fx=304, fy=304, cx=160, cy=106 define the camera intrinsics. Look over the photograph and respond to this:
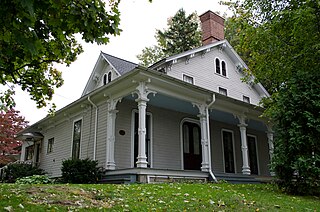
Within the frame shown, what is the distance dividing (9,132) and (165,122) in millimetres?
16516

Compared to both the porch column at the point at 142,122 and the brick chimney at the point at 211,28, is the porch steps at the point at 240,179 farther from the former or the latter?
the brick chimney at the point at 211,28

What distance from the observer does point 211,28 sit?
53.3ft

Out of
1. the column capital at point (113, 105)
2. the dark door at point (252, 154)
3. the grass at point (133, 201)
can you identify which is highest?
the column capital at point (113, 105)

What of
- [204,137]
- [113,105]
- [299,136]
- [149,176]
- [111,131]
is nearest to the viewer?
[299,136]

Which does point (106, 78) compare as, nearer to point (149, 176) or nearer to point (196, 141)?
point (196, 141)

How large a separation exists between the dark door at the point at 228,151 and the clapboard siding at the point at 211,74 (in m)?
2.19

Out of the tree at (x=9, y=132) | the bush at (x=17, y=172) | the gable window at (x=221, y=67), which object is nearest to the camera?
the bush at (x=17, y=172)

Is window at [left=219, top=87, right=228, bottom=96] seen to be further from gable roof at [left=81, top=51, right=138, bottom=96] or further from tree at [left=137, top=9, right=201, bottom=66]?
tree at [left=137, top=9, right=201, bottom=66]

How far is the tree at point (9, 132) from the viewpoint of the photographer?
74.1 feet

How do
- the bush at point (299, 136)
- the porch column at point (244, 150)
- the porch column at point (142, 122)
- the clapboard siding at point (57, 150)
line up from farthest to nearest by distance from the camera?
the clapboard siding at point (57, 150) < the porch column at point (244, 150) < the porch column at point (142, 122) < the bush at point (299, 136)

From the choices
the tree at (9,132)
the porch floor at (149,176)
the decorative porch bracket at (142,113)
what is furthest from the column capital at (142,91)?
the tree at (9,132)

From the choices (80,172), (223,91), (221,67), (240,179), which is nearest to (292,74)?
(240,179)

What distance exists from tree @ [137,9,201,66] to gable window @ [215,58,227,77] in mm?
12594

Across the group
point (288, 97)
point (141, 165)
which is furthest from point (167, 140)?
point (288, 97)
